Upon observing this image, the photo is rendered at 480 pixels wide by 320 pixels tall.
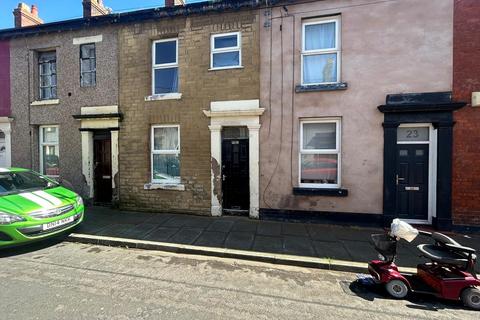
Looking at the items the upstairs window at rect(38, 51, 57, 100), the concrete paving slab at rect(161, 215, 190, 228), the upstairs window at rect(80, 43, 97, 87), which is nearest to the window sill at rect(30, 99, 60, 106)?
the upstairs window at rect(38, 51, 57, 100)

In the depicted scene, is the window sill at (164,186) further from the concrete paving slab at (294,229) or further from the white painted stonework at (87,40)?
the white painted stonework at (87,40)

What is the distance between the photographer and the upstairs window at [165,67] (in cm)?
766

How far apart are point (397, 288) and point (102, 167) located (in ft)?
27.6

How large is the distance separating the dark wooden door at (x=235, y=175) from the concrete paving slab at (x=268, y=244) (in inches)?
69.5

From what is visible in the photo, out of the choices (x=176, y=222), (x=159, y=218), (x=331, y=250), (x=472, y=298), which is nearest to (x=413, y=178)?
(x=331, y=250)

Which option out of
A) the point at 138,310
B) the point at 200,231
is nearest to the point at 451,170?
the point at 200,231

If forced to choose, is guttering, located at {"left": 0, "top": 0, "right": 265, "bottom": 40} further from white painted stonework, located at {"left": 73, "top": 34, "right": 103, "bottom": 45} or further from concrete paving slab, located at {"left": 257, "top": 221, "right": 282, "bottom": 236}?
concrete paving slab, located at {"left": 257, "top": 221, "right": 282, "bottom": 236}

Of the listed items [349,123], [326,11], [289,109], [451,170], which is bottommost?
[451,170]

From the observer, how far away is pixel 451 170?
5.92 metres

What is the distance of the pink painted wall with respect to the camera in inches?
352

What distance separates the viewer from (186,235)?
5.59 metres

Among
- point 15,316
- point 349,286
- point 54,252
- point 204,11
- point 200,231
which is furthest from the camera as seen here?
point 204,11

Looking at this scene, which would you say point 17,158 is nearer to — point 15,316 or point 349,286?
point 15,316

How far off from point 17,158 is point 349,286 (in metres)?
11.1
